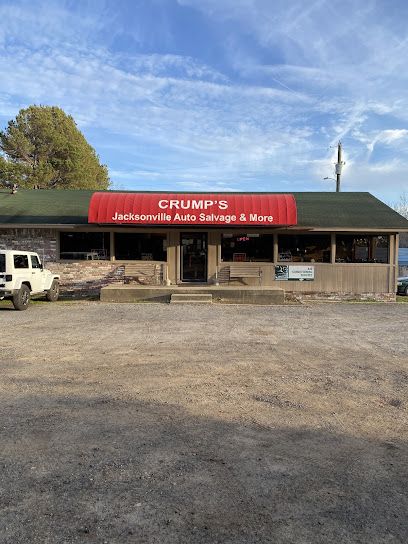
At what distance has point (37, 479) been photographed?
11.7 feet

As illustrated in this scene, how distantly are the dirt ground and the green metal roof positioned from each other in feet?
31.8

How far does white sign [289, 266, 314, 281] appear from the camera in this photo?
58.4 ft

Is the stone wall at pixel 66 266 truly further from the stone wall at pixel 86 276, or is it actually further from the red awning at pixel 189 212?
the red awning at pixel 189 212

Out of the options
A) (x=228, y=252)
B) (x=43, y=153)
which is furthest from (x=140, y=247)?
(x=43, y=153)

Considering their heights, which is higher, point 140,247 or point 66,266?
point 140,247

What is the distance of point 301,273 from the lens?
17844 mm

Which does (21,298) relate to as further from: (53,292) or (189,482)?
→ (189,482)

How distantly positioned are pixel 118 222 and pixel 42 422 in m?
12.2

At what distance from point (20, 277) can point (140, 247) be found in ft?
18.4

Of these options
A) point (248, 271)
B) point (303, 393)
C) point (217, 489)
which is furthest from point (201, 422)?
point (248, 271)

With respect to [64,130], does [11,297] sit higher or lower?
lower

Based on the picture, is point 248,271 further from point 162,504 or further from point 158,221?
point 162,504

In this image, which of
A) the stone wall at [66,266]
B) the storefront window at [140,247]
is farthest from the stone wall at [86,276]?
the storefront window at [140,247]

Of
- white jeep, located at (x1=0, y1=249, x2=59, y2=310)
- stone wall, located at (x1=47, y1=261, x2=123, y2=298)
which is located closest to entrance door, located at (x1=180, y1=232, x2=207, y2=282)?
stone wall, located at (x1=47, y1=261, x2=123, y2=298)
